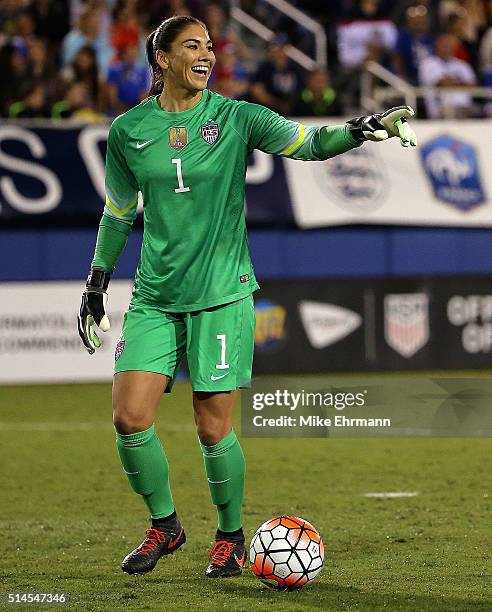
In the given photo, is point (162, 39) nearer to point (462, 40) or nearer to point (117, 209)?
point (117, 209)

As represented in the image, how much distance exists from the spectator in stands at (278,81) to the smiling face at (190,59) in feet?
33.2

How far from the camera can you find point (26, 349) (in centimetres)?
1417

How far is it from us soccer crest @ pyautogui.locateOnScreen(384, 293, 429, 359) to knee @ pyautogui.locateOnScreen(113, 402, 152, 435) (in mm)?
9669

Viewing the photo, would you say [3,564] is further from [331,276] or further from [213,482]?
[331,276]

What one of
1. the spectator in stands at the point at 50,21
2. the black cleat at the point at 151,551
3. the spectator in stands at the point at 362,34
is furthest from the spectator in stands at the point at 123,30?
the black cleat at the point at 151,551

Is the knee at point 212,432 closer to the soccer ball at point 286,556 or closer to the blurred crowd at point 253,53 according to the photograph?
the soccer ball at point 286,556

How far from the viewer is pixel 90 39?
15.4m

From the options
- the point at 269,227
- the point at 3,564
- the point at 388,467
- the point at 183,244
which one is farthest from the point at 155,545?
the point at 269,227

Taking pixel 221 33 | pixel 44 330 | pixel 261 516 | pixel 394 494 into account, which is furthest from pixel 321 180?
pixel 261 516

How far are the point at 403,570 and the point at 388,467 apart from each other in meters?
3.51

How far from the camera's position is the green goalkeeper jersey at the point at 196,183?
5410mm

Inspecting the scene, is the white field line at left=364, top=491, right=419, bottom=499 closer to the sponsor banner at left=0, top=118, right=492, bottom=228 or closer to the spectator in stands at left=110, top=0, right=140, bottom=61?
the sponsor banner at left=0, top=118, right=492, bottom=228

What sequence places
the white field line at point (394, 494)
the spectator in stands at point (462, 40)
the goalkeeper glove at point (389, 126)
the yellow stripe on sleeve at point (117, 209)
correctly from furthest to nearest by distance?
1. the spectator in stands at point (462, 40)
2. the white field line at point (394, 494)
3. the yellow stripe on sleeve at point (117, 209)
4. the goalkeeper glove at point (389, 126)

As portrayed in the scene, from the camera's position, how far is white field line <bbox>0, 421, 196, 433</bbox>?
1126cm
